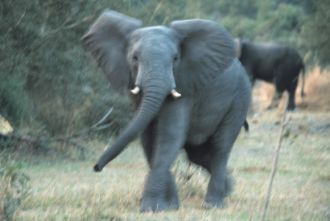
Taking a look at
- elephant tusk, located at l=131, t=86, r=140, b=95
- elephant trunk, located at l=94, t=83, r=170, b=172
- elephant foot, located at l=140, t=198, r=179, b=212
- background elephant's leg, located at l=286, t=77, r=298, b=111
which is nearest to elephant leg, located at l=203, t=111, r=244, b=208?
elephant foot, located at l=140, t=198, r=179, b=212

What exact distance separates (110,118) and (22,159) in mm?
2594

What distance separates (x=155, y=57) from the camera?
25.0ft

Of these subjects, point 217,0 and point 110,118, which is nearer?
point 110,118

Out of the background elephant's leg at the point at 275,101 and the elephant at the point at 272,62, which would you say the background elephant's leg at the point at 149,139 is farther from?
the elephant at the point at 272,62

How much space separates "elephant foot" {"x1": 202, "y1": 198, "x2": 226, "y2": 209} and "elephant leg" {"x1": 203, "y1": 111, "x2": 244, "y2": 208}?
64mm

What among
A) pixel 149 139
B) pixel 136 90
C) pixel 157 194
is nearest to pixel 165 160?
pixel 157 194

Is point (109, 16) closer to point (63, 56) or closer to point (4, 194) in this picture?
point (4, 194)

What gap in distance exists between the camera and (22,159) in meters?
12.0

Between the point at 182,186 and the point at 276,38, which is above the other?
the point at 182,186

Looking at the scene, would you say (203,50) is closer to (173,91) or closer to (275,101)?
(173,91)

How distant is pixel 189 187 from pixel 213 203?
27.6 inches

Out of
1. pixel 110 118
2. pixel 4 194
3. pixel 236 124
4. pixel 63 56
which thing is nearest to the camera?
pixel 4 194

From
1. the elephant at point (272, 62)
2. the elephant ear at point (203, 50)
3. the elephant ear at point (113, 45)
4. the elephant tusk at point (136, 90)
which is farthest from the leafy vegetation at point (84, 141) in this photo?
the elephant at point (272, 62)

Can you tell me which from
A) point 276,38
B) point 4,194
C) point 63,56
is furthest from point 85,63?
point 276,38
